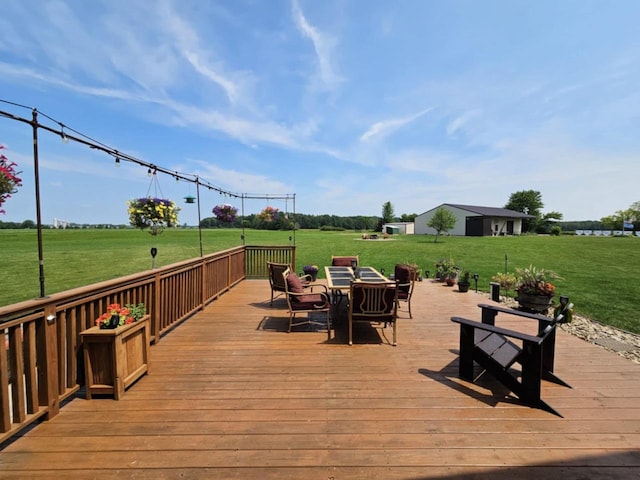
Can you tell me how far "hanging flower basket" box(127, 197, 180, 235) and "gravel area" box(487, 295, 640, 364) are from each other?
629cm

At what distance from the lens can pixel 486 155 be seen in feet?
46.5

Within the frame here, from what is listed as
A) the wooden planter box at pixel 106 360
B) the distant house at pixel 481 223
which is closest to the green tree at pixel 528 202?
the distant house at pixel 481 223

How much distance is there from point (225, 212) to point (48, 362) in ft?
16.4

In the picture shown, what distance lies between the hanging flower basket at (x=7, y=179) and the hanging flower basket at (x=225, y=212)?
14.0 ft

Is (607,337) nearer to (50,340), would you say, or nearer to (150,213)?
(50,340)

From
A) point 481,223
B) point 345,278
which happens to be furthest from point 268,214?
point 481,223

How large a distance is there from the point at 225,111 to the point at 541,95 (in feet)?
28.5

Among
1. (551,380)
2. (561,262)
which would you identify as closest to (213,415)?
(551,380)

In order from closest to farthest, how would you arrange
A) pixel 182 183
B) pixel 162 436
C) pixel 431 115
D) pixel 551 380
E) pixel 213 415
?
pixel 162 436, pixel 213 415, pixel 551 380, pixel 182 183, pixel 431 115

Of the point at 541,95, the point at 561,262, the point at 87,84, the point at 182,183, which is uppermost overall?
the point at 541,95

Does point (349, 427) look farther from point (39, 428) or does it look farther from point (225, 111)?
point (225, 111)

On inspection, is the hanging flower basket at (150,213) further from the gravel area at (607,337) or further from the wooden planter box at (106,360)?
the gravel area at (607,337)

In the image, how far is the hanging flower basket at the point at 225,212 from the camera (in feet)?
22.1

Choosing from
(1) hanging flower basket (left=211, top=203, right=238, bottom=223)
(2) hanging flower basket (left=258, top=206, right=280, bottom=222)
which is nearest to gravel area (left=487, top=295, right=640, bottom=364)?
(2) hanging flower basket (left=258, top=206, right=280, bottom=222)
